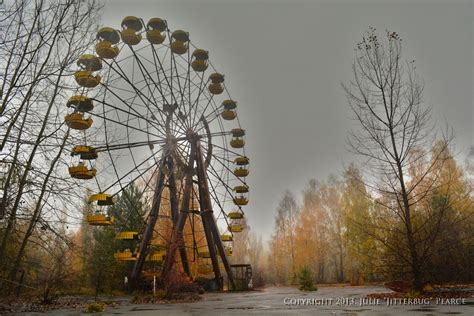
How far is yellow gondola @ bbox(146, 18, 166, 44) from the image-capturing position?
67.5 feet

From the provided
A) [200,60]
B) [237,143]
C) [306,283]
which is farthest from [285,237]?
[200,60]

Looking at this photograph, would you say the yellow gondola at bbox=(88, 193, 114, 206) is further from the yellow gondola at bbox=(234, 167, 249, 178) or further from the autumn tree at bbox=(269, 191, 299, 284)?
the autumn tree at bbox=(269, 191, 299, 284)

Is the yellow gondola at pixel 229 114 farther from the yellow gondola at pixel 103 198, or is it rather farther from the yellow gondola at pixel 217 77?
the yellow gondola at pixel 103 198

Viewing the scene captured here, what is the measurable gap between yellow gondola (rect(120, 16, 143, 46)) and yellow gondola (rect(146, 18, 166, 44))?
1.86 ft

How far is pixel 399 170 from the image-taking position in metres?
12.8

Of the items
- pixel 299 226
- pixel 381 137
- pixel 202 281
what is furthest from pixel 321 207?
pixel 381 137

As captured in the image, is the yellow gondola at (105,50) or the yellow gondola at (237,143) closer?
the yellow gondola at (105,50)

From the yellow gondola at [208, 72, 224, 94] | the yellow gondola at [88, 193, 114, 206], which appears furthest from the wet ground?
the yellow gondola at [208, 72, 224, 94]

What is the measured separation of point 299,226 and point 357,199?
12.2 metres

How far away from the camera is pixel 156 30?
20688 mm

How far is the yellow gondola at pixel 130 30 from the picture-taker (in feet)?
65.7

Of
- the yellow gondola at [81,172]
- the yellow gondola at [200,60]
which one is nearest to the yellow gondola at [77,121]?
the yellow gondola at [81,172]

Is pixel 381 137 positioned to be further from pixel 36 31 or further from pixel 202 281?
pixel 202 281

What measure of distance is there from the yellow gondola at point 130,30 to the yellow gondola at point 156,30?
57 centimetres
